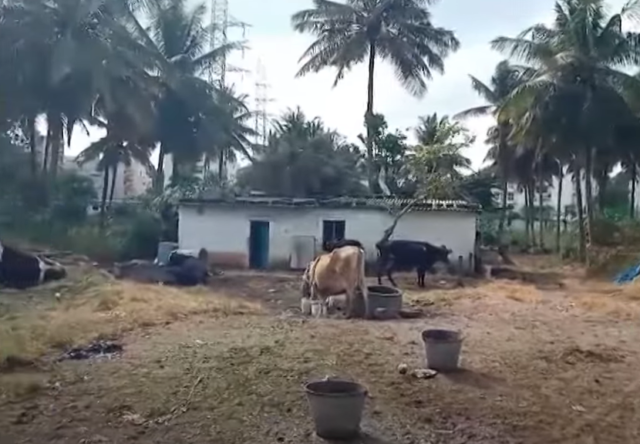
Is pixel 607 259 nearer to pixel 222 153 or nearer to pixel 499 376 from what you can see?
pixel 499 376

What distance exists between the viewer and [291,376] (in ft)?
20.6

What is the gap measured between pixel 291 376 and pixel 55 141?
19.1 metres

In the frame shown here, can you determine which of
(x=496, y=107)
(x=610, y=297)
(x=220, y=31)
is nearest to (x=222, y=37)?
(x=220, y=31)

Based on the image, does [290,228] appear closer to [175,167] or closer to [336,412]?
[175,167]

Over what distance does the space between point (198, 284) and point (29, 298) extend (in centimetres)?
407

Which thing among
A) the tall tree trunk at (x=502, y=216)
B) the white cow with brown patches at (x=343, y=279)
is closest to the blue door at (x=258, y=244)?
the white cow with brown patches at (x=343, y=279)

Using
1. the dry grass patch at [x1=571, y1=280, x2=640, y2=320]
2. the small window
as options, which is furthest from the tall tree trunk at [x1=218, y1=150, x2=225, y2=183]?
the dry grass patch at [x1=571, y1=280, x2=640, y2=320]

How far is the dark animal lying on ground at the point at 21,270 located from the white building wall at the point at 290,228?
6.65 metres

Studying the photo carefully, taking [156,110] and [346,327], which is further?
[156,110]

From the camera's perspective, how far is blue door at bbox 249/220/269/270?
20.1 m

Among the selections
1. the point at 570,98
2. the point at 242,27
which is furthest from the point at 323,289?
the point at 242,27

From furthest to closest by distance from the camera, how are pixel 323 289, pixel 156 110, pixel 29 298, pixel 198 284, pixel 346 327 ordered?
pixel 156 110 → pixel 198 284 → pixel 29 298 → pixel 323 289 → pixel 346 327

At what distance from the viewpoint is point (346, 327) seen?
906 cm

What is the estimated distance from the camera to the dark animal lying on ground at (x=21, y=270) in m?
13.0
